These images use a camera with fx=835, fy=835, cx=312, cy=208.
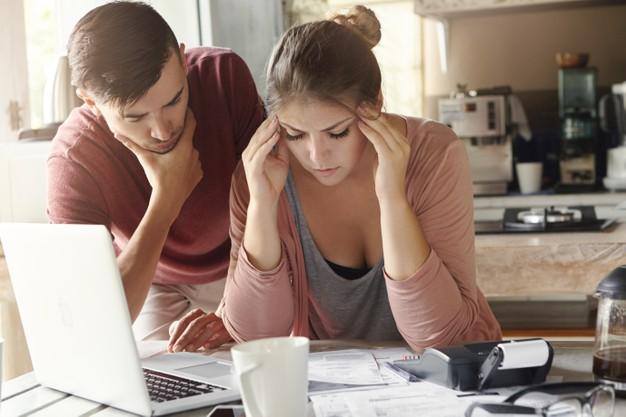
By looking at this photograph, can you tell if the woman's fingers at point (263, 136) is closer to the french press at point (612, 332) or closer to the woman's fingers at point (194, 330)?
the woman's fingers at point (194, 330)

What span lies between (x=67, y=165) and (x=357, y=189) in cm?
61

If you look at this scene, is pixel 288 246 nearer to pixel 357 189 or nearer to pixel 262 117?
pixel 357 189

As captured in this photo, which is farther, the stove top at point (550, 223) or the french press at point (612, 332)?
Result: the stove top at point (550, 223)

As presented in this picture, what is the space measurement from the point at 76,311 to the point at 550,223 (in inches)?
75.7

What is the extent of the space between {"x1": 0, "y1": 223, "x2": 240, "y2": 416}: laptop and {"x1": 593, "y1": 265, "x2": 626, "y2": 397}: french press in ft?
1.55

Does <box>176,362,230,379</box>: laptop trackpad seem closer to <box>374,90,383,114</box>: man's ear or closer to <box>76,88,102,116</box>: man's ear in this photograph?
<box>374,90,383,114</box>: man's ear

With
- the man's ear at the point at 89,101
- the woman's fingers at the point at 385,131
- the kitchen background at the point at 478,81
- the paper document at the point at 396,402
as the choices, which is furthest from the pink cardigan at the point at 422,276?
the kitchen background at the point at 478,81

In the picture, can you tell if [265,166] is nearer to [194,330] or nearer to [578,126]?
[194,330]

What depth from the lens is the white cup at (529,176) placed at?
3510 millimetres

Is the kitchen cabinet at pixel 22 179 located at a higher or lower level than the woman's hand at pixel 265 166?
lower

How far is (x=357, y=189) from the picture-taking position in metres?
1.54

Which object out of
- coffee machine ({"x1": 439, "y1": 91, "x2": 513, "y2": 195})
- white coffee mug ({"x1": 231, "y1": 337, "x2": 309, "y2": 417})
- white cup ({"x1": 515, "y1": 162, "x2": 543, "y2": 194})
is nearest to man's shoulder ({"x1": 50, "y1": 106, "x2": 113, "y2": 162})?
white coffee mug ({"x1": 231, "y1": 337, "x2": 309, "y2": 417})

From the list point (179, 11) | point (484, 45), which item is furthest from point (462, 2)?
point (179, 11)

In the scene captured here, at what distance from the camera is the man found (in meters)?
1.50
